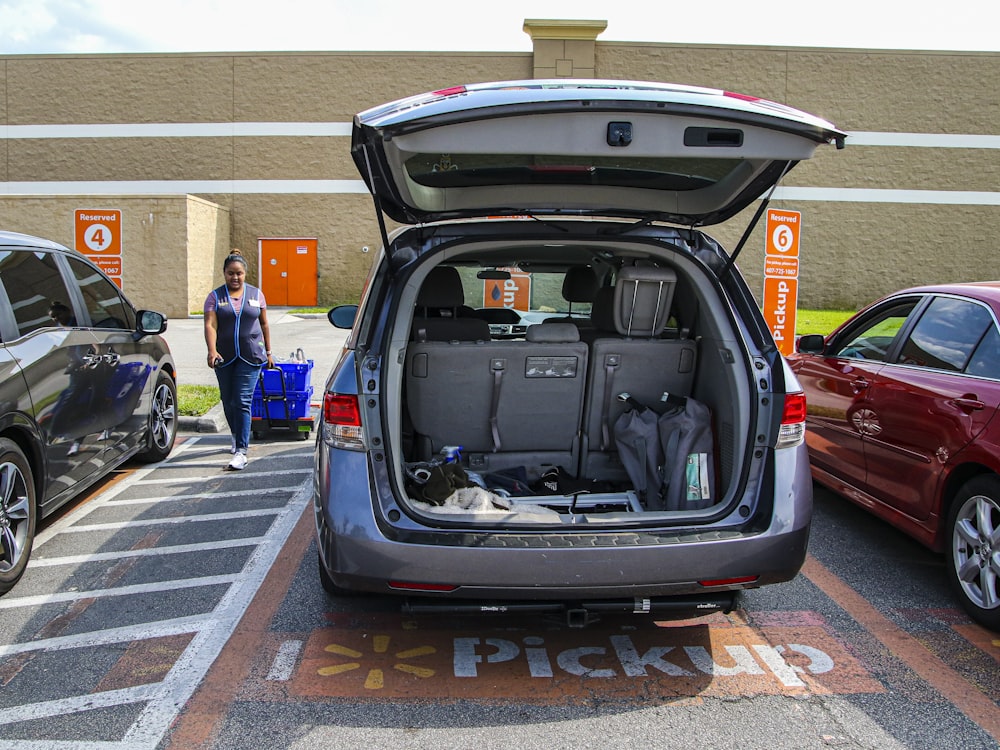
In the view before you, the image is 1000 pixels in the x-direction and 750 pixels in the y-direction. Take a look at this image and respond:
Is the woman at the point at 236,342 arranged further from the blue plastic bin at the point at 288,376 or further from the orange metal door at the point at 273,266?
the orange metal door at the point at 273,266

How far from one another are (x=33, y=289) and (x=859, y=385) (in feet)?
16.7

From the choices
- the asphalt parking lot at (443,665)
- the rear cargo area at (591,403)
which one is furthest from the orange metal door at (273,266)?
the rear cargo area at (591,403)

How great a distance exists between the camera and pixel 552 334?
4055mm

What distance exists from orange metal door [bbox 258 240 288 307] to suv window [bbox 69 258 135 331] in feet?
75.1

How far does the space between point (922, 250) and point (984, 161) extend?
12.2 ft

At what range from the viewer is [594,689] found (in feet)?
10.3

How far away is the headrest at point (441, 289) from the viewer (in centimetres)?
459

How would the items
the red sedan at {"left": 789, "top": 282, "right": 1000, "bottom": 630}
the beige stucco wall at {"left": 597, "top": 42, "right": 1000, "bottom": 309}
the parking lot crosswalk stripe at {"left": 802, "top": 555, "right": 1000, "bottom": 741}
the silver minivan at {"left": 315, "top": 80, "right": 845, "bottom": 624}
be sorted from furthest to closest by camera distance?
the beige stucco wall at {"left": 597, "top": 42, "right": 1000, "bottom": 309}, the red sedan at {"left": 789, "top": 282, "right": 1000, "bottom": 630}, the parking lot crosswalk stripe at {"left": 802, "top": 555, "right": 1000, "bottom": 741}, the silver minivan at {"left": 315, "top": 80, "right": 845, "bottom": 624}

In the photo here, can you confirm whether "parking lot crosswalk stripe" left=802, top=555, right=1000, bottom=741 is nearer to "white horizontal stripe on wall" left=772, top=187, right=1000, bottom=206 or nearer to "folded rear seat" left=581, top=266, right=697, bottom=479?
"folded rear seat" left=581, top=266, right=697, bottom=479

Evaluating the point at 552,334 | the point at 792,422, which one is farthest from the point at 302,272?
the point at 792,422

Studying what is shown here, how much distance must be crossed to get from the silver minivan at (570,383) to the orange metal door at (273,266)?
987 inches

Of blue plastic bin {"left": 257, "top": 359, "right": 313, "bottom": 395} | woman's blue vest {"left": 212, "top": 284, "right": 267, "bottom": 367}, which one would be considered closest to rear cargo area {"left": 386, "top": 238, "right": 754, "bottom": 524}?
woman's blue vest {"left": 212, "top": 284, "right": 267, "bottom": 367}

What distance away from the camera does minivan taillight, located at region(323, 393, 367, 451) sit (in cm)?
320

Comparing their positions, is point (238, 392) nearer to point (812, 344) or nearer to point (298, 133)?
point (812, 344)
